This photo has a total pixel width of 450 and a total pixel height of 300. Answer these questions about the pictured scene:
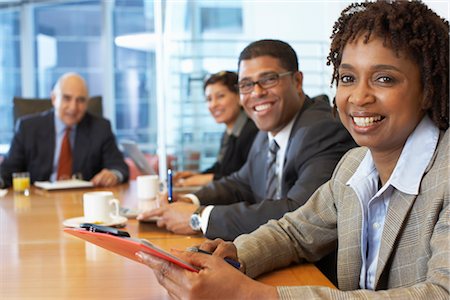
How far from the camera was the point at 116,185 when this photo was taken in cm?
304

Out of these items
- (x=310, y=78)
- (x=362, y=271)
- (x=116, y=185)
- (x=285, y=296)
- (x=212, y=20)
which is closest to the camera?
(x=285, y=296)

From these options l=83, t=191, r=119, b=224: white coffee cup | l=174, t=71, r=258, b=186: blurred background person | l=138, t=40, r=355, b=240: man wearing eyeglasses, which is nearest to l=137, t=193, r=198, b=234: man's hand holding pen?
l=138, t=40, r=355, b=240: man wearing eyeglasses

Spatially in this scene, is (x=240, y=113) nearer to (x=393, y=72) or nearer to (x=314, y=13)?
(x=314, y=13)

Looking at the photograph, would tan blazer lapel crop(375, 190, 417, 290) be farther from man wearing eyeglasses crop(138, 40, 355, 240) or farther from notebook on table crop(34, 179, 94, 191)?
notebook on table crop(34, 179, 94, 191)

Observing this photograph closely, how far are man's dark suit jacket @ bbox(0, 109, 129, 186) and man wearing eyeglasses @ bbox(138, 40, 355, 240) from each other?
121 centimetres

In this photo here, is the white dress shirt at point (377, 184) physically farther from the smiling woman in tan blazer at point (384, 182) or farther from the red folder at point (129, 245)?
the red folder at point (129, 245)

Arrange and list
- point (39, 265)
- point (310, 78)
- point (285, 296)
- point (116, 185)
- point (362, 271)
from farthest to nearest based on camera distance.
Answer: point (310, 78) < point (116, 185) < point (39, 265) < point (362, 271) < point (285, 296)

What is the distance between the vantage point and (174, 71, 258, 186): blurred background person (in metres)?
3.26

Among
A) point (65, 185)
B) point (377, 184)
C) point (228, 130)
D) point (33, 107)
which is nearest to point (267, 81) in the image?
point (377, 184)

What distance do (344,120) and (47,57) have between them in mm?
5852

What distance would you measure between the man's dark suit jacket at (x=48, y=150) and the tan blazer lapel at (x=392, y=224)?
2388 mm

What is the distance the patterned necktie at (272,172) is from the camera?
7.09 ft

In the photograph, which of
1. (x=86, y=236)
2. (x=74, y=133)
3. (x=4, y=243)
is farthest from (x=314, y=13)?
(x=86, y=236)

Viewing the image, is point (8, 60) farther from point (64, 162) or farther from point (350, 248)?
point (350, 248)
